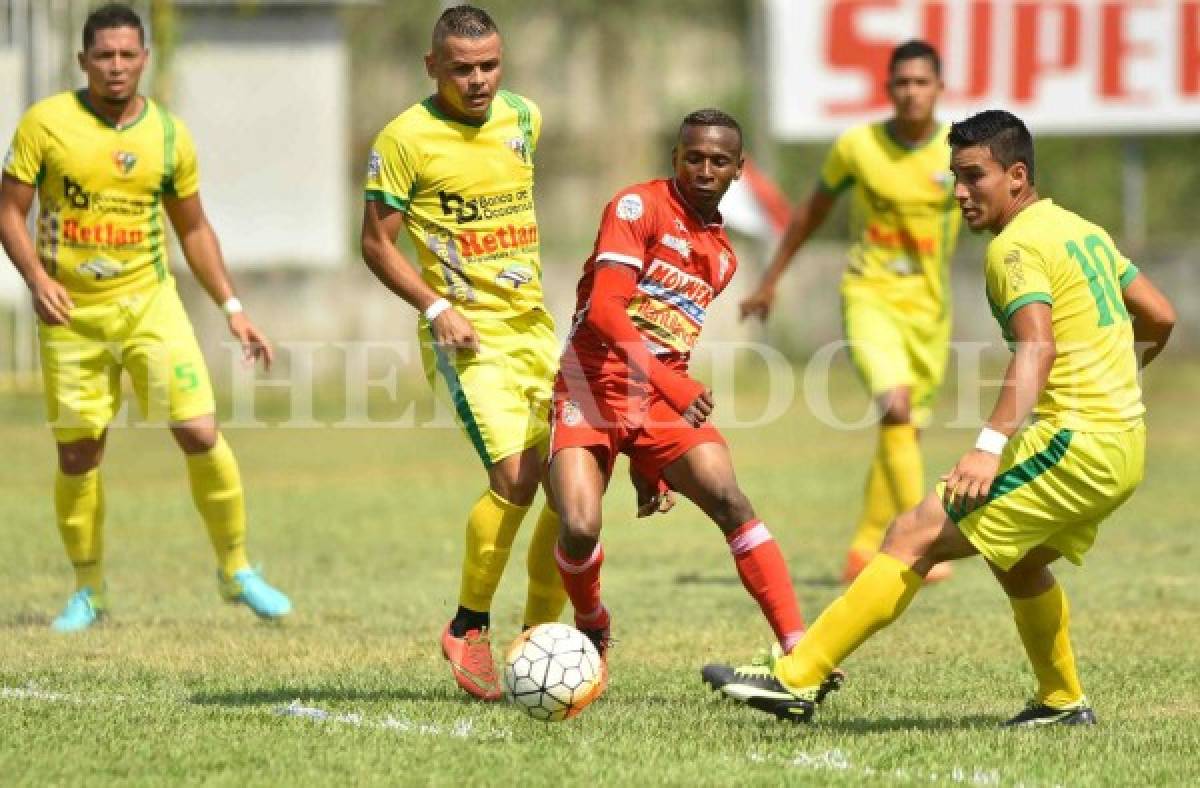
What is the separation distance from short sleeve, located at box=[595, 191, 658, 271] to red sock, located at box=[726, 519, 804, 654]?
3.24ft

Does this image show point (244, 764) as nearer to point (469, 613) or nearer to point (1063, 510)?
point (469, 613)

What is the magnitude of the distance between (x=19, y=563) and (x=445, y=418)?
31.2 ft

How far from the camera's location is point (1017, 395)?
21.1 ft

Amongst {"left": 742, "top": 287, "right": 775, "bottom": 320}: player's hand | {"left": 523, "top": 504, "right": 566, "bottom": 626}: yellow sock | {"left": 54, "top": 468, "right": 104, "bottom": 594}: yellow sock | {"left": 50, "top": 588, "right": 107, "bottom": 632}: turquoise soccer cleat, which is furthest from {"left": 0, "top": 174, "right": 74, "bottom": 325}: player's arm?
{"left": 742, "top": 287, "right": 775, "bottom": 320}: player's hand

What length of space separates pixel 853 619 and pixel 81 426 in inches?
164

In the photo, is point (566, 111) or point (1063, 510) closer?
point (1063, 510)

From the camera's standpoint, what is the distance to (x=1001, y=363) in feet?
77.5

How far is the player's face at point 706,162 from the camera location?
7.35m

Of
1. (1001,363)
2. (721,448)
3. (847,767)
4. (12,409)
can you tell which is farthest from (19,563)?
(1001,363)

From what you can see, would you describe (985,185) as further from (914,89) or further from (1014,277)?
(914,89)

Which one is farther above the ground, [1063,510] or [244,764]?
[1063,510]

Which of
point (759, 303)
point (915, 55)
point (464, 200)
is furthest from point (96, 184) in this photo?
point (915, 55)

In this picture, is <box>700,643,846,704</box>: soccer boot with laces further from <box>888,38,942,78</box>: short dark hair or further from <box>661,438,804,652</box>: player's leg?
<box>888,38,942,78</box>: short dark hair

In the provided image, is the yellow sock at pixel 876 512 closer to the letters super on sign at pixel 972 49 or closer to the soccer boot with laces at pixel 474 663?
the soccer boot with laces at pixel 474 663
